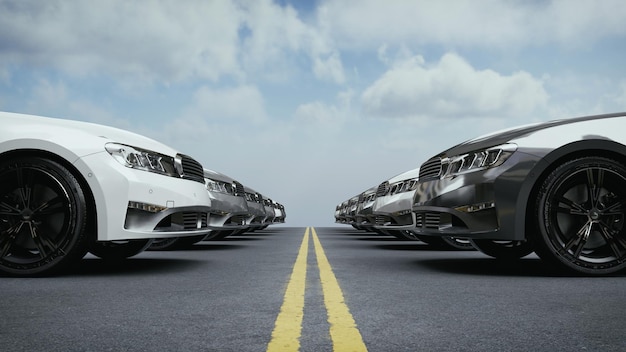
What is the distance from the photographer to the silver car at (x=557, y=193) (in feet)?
20.9

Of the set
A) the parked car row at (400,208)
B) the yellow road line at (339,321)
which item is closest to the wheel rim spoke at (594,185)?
the yellow road line at (339,321)

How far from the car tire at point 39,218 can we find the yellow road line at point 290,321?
6.80ft

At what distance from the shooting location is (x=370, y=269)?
24.0 feet

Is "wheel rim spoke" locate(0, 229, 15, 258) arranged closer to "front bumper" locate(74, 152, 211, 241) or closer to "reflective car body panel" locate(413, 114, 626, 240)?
"front bumper" locate(74, 152, 211, 241)

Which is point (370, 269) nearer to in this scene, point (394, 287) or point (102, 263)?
point (394, 287)

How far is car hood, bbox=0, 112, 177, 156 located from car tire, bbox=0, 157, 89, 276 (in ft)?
0.81

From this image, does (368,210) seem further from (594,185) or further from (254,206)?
(594,185)

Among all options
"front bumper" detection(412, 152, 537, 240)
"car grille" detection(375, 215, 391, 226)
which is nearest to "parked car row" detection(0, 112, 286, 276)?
"front bumper" detection(412, 152, 537, 240)

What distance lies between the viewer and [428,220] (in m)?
7.22

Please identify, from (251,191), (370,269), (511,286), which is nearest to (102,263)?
(370,269)

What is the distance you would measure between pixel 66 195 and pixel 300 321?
10.6 ft

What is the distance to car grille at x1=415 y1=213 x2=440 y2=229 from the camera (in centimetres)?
707

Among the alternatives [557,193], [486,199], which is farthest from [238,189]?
[557,193]

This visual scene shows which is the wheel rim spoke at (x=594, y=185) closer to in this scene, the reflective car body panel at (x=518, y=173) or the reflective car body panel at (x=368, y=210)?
the reflective car body panel at (x=518, y=173)
